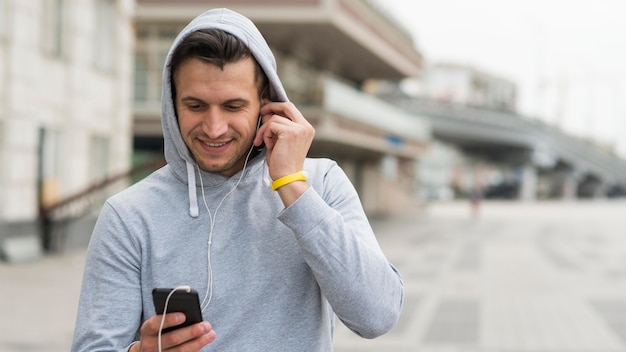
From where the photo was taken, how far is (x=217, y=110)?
2.10 meters

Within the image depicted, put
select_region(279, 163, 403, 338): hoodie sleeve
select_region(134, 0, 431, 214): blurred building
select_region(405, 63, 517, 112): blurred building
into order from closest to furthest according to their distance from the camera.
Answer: select_region(279, 163, 403, 338): hoodie sleeve, select_region(134, 0, 431, 214): blurred building, select_region(405, 63, 517, 112): blurred building

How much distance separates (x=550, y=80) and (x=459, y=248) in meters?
136

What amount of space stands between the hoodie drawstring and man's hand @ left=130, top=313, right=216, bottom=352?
0.97 ft

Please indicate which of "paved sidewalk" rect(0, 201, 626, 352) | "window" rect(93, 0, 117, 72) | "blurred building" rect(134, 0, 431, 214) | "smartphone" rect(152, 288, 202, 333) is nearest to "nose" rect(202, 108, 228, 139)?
"smartphone" rect(152, 288, 202, 333)

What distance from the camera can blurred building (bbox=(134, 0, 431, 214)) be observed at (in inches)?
1132

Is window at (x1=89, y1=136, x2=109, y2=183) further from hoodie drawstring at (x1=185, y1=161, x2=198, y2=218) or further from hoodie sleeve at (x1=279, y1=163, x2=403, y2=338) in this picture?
hoodie sleeve at (x1=279, y1=163, x2=403, y2=338)

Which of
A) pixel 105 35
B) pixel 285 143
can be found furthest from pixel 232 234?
pixel 105 35

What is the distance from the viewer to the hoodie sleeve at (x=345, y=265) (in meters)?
2.03

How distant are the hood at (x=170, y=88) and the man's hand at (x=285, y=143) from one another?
8cm

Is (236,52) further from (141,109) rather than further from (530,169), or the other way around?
(530,169)

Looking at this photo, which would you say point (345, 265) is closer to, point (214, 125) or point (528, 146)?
point (214, 125)

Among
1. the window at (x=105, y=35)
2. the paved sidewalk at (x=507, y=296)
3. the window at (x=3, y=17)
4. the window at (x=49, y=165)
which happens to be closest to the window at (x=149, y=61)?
the window at (x=105, y=35)

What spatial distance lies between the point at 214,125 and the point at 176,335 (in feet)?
1.56

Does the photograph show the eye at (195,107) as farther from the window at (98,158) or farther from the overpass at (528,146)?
the overpass at (528,146)
